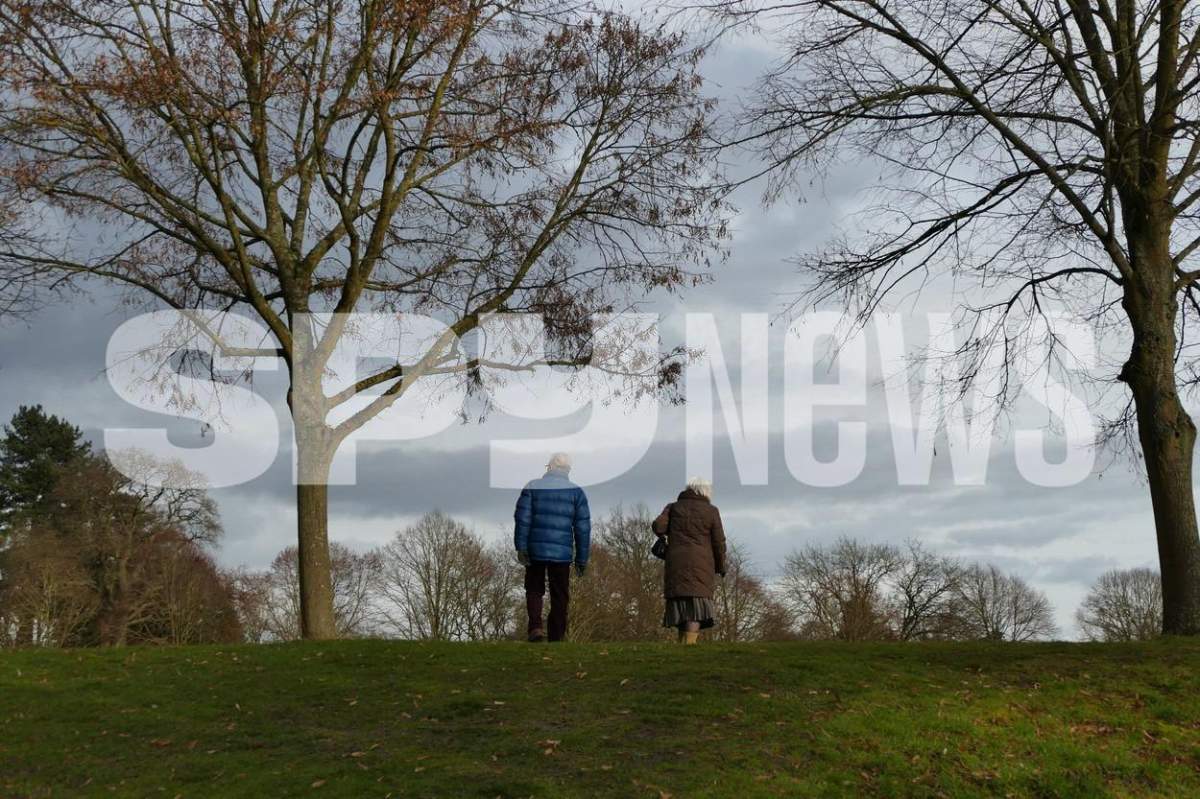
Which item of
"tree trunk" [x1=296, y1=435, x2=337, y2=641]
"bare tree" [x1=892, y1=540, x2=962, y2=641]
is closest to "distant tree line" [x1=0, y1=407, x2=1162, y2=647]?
"bare tree" [x1=892, y1=540, x2=962, y2=641]

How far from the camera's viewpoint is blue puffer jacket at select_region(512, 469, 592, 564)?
45.0 ft

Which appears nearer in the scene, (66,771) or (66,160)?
(66,771)

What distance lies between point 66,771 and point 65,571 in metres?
40.1

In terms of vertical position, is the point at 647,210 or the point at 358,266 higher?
the point at 647,210

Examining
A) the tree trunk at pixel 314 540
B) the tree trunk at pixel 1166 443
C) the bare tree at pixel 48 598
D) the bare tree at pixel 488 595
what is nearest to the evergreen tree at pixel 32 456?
the bare tree at pixel 48 598

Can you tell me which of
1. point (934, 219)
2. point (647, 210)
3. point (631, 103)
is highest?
point (631, 103)

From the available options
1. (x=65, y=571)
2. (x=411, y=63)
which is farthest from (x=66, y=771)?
(x=65, y=571)

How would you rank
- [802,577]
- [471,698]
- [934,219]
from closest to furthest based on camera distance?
[471,698], [934,219], [802,577]

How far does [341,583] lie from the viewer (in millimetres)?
63844

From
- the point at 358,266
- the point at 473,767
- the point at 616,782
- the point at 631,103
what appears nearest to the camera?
the point at 616,782

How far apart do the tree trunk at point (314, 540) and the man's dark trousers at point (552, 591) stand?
3.48 meters

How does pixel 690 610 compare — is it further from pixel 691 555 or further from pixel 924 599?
pixel 924 599

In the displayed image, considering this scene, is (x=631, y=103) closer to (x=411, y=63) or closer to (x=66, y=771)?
(x=411, y=63)

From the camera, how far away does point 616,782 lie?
767cm
